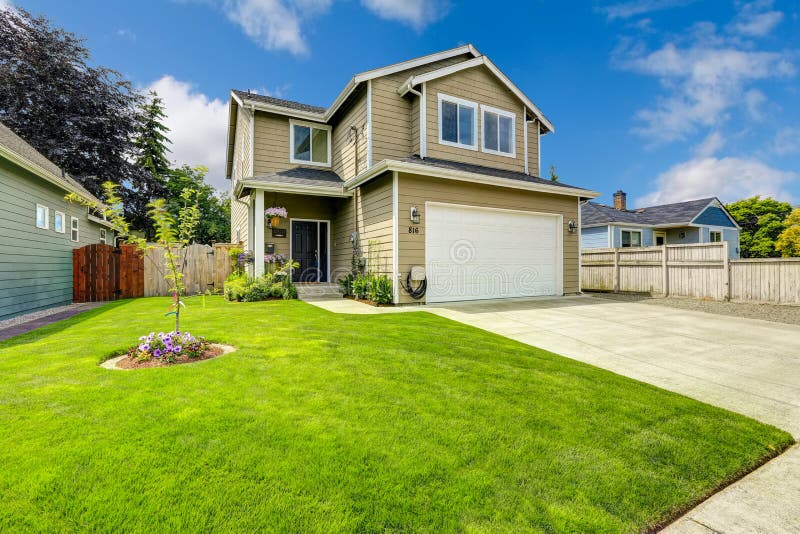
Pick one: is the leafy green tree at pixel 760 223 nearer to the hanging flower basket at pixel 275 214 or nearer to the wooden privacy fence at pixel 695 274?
the wooden privacy fence at pixel 695 274

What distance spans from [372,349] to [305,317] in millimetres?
2560

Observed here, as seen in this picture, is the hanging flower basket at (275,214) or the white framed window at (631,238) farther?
the white framed window at (631,238)

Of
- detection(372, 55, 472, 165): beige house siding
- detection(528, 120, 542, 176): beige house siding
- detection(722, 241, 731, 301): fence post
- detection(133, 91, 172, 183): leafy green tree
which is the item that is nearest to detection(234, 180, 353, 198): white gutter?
detection(372, 55, 472, 165): beige house siding

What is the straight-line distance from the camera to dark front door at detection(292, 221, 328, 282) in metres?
11.6

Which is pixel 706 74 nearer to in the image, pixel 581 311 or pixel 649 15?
pixel 649 15

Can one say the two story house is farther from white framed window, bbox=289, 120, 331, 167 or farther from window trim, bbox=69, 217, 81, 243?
window trim, bbox=69, 217, 81, 243

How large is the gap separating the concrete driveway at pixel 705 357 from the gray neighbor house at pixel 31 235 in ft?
29.5

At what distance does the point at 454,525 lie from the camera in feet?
5.50

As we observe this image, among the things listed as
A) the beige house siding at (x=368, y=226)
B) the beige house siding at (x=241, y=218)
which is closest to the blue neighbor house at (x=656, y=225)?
the beige house siding at (x=368, y=226)

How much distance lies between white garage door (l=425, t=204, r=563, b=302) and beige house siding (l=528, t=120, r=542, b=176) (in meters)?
2.30

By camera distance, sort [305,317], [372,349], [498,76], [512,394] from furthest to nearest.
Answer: [498,76] < [305,317] < [372,349] < [512,394]

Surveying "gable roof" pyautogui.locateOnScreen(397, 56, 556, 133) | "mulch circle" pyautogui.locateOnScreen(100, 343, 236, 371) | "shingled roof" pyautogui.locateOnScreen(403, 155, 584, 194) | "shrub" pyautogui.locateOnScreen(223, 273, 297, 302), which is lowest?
"mulch circle" pyautogui.locateOnScreen(100, 343, 236, 371)

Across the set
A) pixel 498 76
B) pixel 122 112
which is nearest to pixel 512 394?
pixel 498 76

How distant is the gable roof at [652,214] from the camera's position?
20.1 meters
